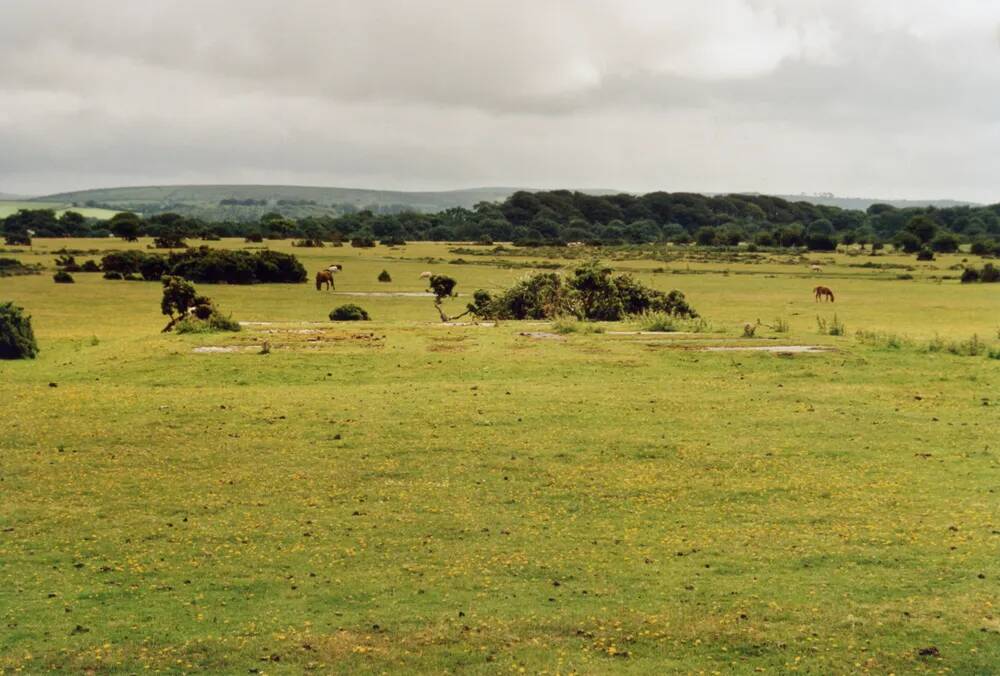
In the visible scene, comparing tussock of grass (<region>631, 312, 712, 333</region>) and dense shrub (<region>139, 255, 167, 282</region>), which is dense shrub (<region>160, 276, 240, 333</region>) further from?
dense shrub (<region>139, 255, 167, 282</region>)

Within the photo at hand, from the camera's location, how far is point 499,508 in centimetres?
1450

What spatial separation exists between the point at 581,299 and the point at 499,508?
25488 mm

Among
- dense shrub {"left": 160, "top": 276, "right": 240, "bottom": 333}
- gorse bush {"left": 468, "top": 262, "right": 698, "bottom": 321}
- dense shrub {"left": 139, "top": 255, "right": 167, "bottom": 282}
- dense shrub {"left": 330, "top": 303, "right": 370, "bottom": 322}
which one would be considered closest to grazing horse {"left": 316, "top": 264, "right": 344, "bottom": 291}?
dense shrub {"left": 139, "top": 255, "right": 167, "bottom": 282}

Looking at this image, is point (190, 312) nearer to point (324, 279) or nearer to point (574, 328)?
point (574, 328)

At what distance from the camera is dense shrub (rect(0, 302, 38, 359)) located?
27219mm

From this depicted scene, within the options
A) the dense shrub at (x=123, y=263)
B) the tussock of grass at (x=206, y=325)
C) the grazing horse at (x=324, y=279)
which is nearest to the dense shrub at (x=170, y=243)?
the dense shrub at (x=123, y=263)

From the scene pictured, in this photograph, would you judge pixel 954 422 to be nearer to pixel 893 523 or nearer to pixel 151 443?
pixel 893 523

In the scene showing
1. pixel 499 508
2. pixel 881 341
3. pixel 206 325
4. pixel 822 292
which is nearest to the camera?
pixel 499 508

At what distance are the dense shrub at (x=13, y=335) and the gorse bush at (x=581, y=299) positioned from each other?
17388 millimetres

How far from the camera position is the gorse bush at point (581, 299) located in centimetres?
3891

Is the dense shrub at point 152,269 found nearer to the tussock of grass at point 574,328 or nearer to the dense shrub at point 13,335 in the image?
the dense shrub at point 13,335

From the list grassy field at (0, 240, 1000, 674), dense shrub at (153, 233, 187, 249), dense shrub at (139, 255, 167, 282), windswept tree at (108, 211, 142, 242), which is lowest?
grassy field at (0, 240, 1000, 674)

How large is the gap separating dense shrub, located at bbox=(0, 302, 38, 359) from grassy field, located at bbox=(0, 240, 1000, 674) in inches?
39.2

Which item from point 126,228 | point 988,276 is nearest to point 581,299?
point 988,276
